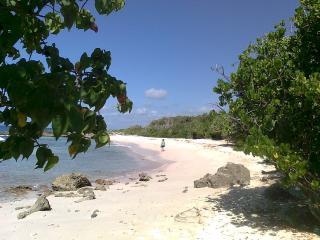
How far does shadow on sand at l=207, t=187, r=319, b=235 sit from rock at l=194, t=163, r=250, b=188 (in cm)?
173

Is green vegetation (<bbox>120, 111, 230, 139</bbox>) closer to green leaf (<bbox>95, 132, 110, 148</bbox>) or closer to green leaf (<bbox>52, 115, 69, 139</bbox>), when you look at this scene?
green leaf (<bbox>95, 132, 110, 148</bbox>)

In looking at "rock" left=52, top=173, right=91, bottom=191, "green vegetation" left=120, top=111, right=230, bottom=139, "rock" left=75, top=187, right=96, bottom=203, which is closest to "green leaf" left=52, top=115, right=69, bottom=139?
"rock" left=75, top=187, right=96, bottom=203

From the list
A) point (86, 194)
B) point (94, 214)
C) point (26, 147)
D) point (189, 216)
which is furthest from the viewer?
point (86, 194)

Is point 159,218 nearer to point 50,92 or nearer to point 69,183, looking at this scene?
point 69,183

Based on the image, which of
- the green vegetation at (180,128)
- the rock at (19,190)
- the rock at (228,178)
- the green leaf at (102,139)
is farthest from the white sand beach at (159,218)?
the green vegetation at (180,128)

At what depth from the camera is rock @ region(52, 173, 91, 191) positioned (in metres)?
16.2

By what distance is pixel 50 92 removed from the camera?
1.34 m

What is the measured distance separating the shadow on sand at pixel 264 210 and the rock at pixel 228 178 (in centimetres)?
173

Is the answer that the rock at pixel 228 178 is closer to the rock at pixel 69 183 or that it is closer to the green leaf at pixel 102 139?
the rock at pixel 69 183

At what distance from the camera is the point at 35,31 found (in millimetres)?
2494

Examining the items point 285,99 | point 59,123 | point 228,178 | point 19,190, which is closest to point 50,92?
point 59,123

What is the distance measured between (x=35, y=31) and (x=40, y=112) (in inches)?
51.6

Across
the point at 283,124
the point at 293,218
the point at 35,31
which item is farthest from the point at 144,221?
the point at 35,31

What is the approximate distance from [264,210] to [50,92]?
9192 mm
